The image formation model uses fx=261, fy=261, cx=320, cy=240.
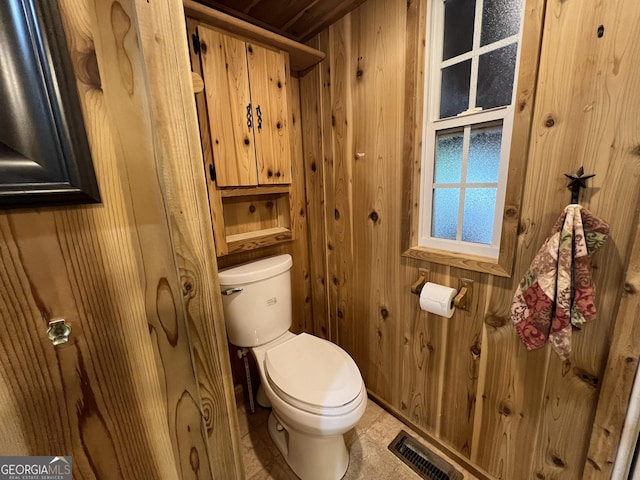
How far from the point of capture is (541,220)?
2.85 feet

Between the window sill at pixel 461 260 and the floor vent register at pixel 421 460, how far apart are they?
0.95m

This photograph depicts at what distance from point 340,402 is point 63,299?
92 cm

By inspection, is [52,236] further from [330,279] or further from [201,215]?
[330,279]

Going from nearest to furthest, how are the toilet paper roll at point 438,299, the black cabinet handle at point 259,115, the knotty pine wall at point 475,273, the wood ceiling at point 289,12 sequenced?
the knotty pine wall at point 475,273, the toilet paper roll at point 438,299, the wood ceiling at point 289,12, the black cabinet handle at point 259,115

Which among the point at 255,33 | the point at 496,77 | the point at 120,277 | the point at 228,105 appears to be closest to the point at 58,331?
the point at 120,277

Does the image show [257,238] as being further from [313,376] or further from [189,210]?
[189,210]

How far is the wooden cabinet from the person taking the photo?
3.74ft

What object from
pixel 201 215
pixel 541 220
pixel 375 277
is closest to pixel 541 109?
pixel 541 220

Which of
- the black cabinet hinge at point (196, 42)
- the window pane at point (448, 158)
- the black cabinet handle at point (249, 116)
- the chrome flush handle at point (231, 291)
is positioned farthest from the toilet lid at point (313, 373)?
the black cabinet hinge at point (196, 42)

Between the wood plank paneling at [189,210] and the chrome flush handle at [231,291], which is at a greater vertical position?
the wood plank paneling at [189,210]

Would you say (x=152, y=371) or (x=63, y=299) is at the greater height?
(x=63, y=299)

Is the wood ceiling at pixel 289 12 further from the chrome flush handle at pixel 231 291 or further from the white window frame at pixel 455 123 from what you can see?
the chrome flush handle at pixel 231 291

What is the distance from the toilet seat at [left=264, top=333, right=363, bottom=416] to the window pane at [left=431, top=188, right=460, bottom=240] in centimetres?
72

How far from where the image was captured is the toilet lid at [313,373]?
102 cm
